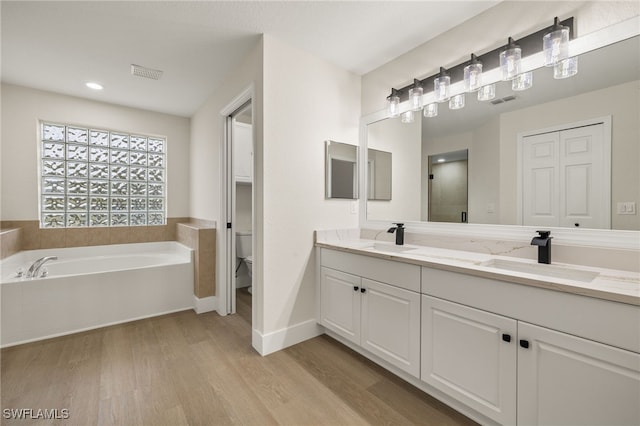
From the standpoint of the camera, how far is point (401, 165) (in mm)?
2389

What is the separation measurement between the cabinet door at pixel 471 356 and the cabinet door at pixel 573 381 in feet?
0.15

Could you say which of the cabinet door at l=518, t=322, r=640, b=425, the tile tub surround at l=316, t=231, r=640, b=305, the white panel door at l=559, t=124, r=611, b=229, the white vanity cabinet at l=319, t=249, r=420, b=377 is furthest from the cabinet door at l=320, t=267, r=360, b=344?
the white panel door at l=559, t=124, r=611, b=229

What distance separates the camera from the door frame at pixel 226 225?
284cm

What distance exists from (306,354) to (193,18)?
2572mm

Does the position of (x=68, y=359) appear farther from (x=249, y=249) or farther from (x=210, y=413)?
(x=249, y=249)

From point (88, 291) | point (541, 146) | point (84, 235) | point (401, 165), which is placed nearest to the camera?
point (541, 146)

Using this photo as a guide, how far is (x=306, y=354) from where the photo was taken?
2.08 metres

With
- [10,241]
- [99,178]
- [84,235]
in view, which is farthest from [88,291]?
[99,178]

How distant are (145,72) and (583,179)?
348 centimetres

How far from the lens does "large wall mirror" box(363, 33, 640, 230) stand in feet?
4.30

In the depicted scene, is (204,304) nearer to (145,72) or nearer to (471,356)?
(145,72)

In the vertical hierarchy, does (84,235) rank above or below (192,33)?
below

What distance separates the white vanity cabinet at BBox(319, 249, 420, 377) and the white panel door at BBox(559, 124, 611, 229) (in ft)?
2.93

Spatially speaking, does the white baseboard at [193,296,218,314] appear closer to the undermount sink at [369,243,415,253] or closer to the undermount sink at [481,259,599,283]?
the undermount sink at [369,243,415,253]
